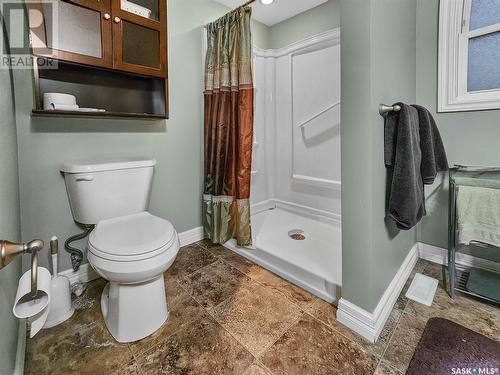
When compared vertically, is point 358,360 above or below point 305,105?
below

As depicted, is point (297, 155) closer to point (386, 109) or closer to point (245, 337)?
point (386, 109)

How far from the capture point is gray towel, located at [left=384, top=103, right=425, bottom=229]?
3.82 feet

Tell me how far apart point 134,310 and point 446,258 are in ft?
6.79

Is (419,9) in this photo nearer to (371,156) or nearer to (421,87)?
(421,87)

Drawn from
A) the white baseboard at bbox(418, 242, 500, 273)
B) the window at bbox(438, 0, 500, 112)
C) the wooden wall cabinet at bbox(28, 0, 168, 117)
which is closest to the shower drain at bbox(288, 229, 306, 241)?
the white baseboard at bbox(418, 242, 500, 273)

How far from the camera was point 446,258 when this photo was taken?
5.84ft

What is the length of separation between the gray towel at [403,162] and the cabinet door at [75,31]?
163 cm

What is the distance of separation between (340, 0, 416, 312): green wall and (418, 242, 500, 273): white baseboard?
81 centimetres

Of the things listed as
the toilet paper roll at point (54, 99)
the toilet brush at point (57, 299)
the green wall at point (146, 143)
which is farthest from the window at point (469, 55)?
the toilet brush at point (57, 299)

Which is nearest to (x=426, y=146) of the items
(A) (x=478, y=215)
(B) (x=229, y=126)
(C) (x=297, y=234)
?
(A) (x=478, y=215)

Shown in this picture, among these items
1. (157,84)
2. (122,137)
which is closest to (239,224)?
(122,137)

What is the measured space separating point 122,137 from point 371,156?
1579 millimetres

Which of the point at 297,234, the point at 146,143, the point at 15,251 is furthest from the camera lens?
the point at 297,234

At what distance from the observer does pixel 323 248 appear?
1.88m
